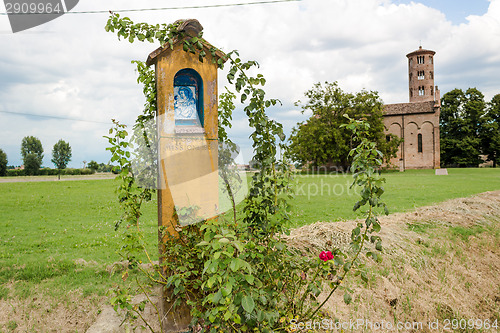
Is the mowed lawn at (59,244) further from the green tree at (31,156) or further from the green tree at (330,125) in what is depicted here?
the green tree at (330,125)

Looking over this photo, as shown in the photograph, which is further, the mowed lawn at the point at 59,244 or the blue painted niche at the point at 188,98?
the mowed lawn at the point at 59,244

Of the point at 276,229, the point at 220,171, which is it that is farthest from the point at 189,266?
the point at 220,171

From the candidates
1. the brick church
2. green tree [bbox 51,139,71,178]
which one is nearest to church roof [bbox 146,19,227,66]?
green tree [bbox 51,139,71,178]

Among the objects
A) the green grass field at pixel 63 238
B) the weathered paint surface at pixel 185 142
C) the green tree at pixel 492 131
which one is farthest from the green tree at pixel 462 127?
the weathered paint surface at pixel 185 142

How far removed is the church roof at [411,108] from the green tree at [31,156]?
44118 millimetres

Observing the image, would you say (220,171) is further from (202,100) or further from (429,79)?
(429,79)

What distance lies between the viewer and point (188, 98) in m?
3.32

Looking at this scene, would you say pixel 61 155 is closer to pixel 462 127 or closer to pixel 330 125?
pixel 330 125

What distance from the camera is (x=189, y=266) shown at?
271cm

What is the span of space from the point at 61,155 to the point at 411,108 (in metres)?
47.5

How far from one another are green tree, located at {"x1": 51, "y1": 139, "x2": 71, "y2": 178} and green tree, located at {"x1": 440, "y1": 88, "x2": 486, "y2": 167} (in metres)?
48.6

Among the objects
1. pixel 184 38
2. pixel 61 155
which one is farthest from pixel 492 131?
pixel 184 38

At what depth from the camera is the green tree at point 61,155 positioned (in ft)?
73.9

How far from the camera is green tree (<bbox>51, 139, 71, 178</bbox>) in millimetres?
22528
